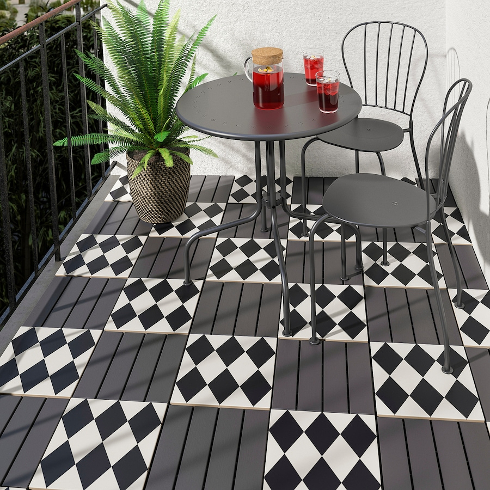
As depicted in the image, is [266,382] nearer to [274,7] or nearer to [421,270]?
[421,270]

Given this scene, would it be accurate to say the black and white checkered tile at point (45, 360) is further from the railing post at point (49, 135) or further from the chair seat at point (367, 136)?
the chair seat at point (367, 136)

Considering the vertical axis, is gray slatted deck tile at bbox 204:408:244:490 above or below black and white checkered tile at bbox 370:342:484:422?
below

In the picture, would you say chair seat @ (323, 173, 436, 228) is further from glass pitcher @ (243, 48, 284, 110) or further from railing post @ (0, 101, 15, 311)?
railing post @ (0, 101, 15, 311)

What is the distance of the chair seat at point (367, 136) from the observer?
2.93 metres

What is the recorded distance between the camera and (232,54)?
144 inches

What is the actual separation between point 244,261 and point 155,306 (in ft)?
1.69

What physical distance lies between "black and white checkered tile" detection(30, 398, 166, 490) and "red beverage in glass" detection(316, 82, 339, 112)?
1275mm

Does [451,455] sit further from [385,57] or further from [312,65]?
[385,57]

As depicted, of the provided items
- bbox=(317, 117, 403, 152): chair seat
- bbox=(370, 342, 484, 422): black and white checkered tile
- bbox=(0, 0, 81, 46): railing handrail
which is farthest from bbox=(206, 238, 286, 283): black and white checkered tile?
bbox=(0, 0, 81, 46): railing handrail

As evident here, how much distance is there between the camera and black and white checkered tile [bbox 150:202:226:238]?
329cm

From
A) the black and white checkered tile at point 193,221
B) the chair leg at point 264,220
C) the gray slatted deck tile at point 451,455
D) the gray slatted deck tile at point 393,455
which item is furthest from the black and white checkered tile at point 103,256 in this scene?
the gray slatted deck tile at point 451,455

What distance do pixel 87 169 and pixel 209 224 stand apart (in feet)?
2.60

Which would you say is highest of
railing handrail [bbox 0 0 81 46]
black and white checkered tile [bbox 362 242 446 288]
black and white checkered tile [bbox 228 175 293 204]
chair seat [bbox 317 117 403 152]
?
railing handrail [bbox 0 0 81 46]

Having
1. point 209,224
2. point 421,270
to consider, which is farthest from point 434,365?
point 209,224
